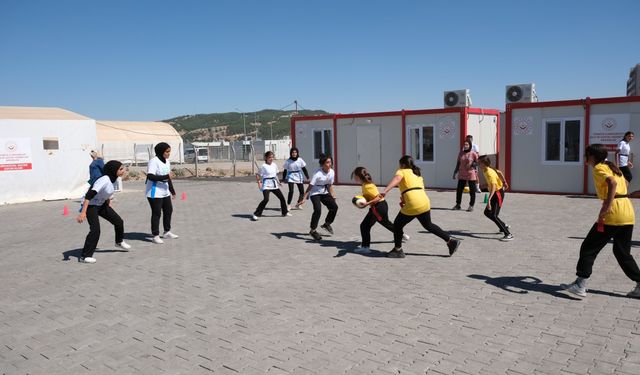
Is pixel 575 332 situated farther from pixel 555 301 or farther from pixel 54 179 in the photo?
pixel 54 179

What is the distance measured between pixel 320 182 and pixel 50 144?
1242 centimetres

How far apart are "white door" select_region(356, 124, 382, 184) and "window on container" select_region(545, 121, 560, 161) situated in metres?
5.96

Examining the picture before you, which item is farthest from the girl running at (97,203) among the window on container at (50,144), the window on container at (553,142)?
the window on container at (553,142)

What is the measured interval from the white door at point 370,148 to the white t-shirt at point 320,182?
10.0 metres

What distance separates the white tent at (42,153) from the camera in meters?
16.9

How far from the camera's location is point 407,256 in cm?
782

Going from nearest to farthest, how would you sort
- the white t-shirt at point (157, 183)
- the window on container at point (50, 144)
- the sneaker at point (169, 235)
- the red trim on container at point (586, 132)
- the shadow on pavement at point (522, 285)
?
the shadow on pavement at point (522, 285) → the white t-shirt at point (157, 183) → the sneaker at point (169, 235) → the red trim on container at point (586, 132) → the window on container at point (50, 144)

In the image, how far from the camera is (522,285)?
6.08 meters

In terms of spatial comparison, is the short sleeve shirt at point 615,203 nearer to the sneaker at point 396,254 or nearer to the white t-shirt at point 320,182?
the sneaker at point 396,254

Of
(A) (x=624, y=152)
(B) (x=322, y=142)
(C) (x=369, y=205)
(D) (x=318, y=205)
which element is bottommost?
(D) (x=318, y=205)

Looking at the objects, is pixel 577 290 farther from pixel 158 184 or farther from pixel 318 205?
pixel 158 184

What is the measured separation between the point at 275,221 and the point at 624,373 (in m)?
8.60

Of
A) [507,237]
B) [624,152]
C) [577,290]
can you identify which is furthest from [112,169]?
[624,152]

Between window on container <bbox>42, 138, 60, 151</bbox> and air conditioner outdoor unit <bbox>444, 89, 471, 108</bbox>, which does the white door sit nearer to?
air conditioner outdoor unit <bbox>444, 89, 471, 108</bbox>
